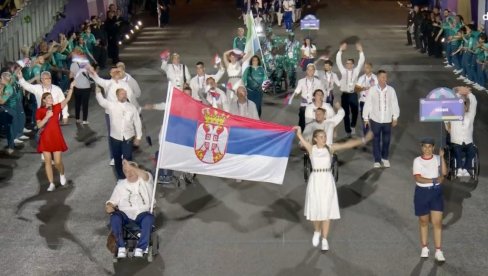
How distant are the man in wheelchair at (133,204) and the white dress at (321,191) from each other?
230cm

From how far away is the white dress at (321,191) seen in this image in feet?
48.3

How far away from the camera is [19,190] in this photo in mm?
18828

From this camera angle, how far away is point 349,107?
22.7 m

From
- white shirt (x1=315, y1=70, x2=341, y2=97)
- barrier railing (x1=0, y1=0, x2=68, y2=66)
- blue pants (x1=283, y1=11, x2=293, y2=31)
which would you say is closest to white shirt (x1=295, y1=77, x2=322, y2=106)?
white shirt (x1=315, y1=70, x2=341, y2=97)

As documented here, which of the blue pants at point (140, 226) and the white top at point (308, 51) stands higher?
the white top at point (308, 51)

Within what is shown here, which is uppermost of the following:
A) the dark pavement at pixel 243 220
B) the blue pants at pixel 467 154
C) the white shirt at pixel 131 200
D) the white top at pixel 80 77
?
the white top at pixel 80 77

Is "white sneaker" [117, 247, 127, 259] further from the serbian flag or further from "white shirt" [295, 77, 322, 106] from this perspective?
"white shirt" [295, 77, 322, 106]

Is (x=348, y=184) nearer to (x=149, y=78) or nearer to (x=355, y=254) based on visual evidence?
(x=355, y=254)

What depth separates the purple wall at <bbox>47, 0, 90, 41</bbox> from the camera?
34562 mm

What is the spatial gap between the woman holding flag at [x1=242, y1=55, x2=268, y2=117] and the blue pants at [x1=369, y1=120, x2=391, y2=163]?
136 inches

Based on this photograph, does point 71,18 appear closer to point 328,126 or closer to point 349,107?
point 349,107

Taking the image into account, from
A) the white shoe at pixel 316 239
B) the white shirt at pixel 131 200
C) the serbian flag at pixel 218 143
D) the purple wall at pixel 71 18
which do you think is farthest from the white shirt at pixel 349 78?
the purple wall at pixel 71 18

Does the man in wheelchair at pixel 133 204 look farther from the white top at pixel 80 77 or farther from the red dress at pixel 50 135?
the white top at pixel 80 77

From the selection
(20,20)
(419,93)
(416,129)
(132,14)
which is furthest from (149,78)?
(132,14)
